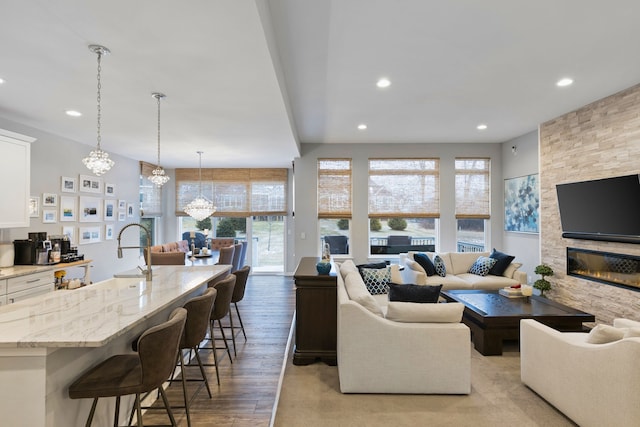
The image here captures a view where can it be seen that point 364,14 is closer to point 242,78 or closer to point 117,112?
point 242,78

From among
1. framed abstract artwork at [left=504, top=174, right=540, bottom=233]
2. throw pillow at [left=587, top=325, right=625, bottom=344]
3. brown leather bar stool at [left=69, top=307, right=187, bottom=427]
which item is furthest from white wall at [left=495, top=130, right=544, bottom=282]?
brown leather bar stool at [left=69, top=307, right=187, bottom=427]

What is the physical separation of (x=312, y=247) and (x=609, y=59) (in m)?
5.28

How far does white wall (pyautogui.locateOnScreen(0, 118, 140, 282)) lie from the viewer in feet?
15.4

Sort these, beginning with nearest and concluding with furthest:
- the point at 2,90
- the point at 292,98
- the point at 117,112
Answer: the point at 2,90 < the point at 117,112 < the point at 292,98

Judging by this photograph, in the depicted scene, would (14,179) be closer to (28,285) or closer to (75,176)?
(28,285)

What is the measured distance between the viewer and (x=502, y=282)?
17.8 ft

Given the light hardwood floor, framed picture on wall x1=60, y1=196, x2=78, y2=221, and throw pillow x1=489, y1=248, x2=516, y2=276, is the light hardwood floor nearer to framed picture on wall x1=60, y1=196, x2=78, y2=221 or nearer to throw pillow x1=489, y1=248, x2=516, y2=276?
framed picture on wall x1=60, y1=196, x2=78, y2=221

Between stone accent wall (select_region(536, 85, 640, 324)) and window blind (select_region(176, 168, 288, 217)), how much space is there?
543 centimetres

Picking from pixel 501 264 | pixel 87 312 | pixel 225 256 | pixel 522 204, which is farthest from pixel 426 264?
pixel 87 312

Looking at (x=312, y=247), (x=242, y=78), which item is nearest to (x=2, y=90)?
(x=242, y=78)

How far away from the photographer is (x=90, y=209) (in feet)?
19.2

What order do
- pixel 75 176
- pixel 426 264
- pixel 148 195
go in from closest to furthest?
pixel 75 176 < pixel 426 264 < pixel 148 195

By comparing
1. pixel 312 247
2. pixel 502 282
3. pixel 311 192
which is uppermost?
pixel 311 192

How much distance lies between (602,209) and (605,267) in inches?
30.6
